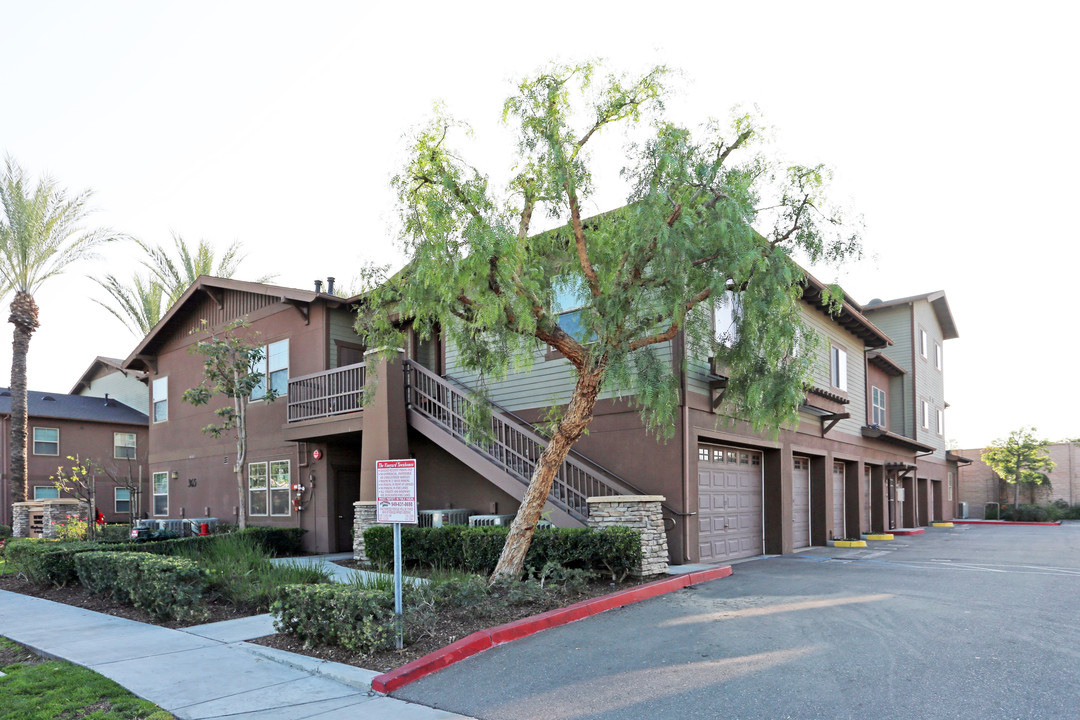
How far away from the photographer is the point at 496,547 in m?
11.9

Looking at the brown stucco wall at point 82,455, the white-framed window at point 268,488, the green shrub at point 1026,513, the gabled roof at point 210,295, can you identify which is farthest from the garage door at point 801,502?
the green shrub at point 1026,513

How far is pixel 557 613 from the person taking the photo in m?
8.91

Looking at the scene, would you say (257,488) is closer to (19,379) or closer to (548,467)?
(19,379)

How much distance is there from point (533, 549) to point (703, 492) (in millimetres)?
3960

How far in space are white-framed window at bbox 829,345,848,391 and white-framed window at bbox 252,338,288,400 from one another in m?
13.8

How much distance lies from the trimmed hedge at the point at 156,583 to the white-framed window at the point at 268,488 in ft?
25.1

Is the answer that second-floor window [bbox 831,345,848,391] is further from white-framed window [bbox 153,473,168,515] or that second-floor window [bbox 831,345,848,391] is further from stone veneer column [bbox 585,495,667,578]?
white-framed window [bbox 153,473,168,515]

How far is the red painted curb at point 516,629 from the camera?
693 centimetres

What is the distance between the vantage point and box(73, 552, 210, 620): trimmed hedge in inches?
386

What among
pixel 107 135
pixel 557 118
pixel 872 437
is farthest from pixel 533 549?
pixel 872 437

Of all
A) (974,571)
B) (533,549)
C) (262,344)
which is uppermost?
(262,344)

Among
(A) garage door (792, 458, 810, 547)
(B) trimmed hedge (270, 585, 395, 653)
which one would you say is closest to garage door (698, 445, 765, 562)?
(A) garage door (792, 458, 810, 547)

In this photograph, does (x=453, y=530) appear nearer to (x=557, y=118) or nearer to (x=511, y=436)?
(x=511, y=436)

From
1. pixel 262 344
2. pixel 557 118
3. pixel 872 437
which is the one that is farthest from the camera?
pixel 872 437
